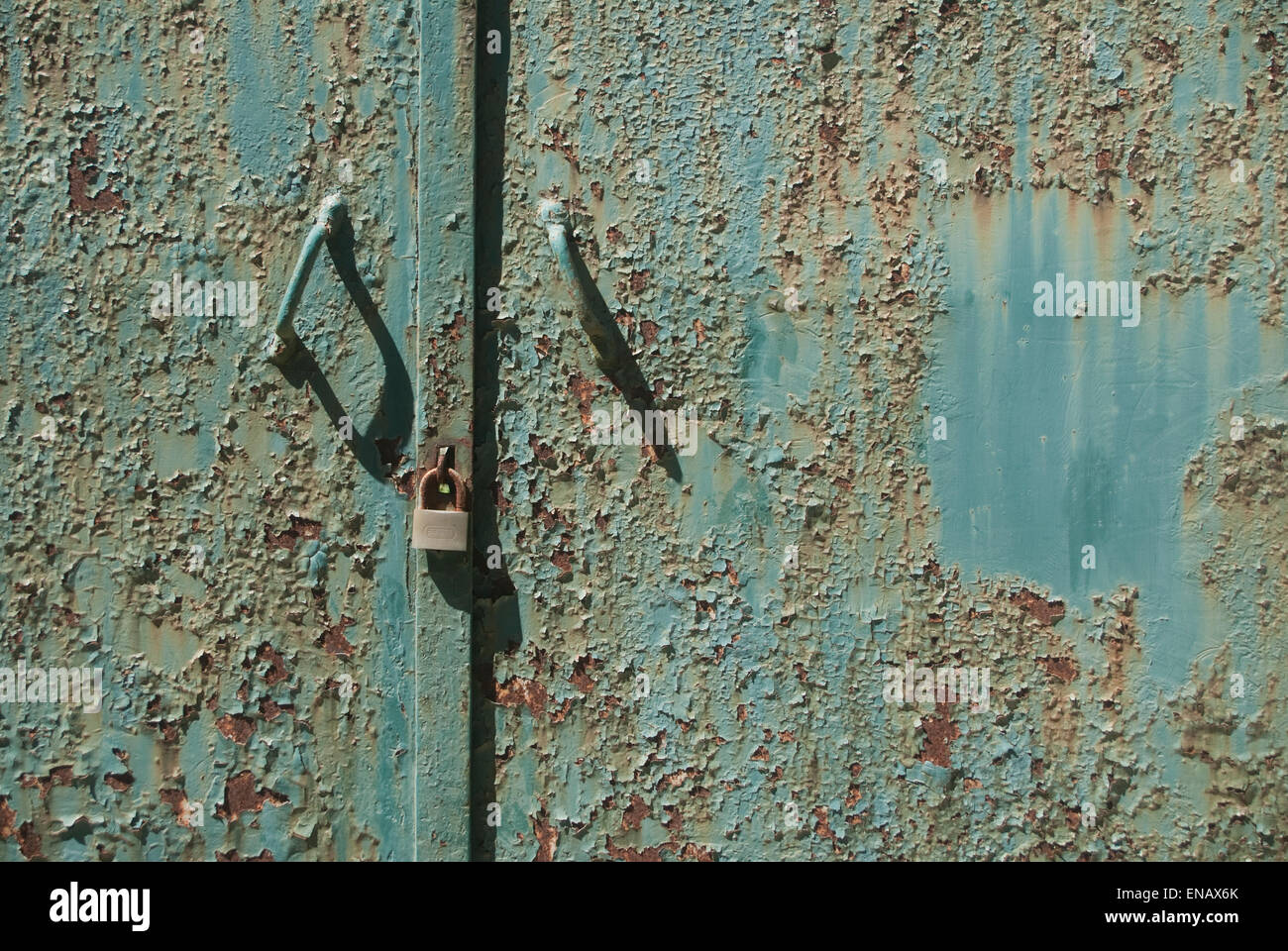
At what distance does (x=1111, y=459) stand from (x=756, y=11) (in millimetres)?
835

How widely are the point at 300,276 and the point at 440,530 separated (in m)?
0.42

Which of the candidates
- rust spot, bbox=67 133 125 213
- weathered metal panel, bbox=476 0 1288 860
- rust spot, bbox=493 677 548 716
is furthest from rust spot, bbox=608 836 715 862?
rust spot, bbox=67 133 125 213

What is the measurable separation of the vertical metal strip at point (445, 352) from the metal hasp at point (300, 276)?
13 centimetres

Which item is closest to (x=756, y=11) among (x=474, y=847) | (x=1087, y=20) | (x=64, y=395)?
(x=1087, y=20)

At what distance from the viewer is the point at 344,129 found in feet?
4.22

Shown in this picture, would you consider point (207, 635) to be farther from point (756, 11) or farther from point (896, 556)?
point (756, 11)

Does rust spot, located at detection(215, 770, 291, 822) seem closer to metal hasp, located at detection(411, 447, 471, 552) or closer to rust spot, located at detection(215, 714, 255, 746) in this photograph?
rust spot, located at detection(215, 714, 255, 746)

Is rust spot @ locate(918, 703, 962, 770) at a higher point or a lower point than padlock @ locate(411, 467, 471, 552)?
lower

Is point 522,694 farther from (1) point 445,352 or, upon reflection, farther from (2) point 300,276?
(2) point 300,276

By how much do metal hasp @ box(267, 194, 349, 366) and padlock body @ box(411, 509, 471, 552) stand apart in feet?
1.09

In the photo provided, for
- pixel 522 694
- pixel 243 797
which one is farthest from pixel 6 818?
pixel 522 694

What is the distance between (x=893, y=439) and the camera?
124cm

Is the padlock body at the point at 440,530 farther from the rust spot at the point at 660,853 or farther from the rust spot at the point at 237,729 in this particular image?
the rust spot at the point at 660,853

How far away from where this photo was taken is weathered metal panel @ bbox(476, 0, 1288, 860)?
3.96 feet
